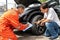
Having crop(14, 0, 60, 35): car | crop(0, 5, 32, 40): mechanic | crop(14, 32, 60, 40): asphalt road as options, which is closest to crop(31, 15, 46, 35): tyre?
crop(14, 0, 60, 35): car

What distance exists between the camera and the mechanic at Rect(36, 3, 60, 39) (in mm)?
6469

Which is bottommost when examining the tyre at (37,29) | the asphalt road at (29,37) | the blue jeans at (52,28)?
the asphalt road at (29,37)

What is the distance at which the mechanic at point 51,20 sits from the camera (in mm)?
6469

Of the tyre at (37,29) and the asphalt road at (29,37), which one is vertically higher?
the tyre at (37,29)

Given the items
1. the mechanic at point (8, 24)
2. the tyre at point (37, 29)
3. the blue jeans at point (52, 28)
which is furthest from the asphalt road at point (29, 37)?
the mechanic at point (8, 24)

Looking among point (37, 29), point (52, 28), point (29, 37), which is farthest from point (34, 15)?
point (52, 28)

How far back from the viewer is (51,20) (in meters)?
6.51

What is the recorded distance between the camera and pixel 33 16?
845 cm

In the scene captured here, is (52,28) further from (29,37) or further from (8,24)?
(29,37)

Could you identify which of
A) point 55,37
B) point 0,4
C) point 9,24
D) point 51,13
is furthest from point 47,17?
point 0,4

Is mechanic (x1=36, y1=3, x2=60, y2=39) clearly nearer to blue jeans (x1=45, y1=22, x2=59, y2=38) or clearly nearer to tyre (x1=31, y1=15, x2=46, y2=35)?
blue jeans (x1=45, y1=22, x2=59, y2=38)

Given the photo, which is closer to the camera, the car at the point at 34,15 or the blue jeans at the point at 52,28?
the blue jeans at the point at 52,28

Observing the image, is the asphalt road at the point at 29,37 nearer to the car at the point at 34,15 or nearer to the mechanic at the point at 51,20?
the car at the point at 34,15

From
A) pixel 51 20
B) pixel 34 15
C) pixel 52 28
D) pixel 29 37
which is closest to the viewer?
pixel 51 20
